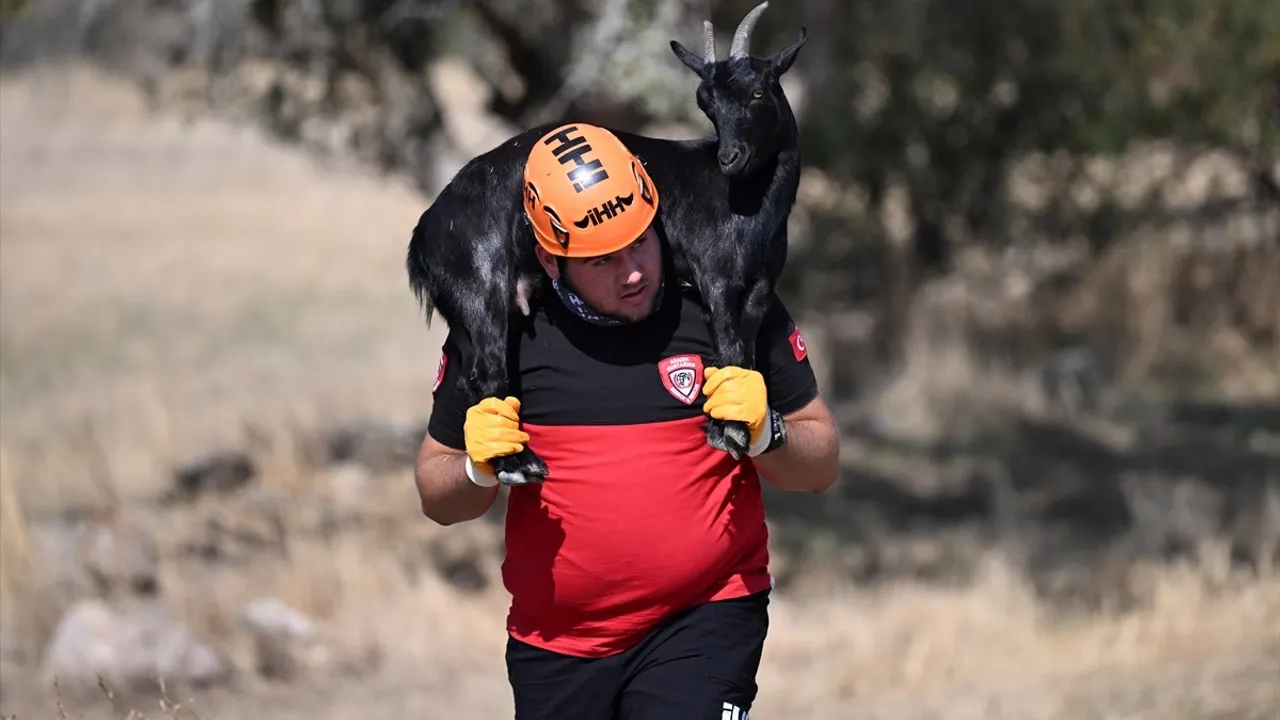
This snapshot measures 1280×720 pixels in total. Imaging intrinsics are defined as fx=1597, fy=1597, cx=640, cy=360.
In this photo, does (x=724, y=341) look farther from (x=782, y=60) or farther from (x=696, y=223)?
(x=782, y=60)

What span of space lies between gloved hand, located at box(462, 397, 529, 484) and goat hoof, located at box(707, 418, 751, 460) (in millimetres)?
378

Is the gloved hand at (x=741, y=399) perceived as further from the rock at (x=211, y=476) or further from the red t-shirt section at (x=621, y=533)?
the rock at (x=211, y=476)

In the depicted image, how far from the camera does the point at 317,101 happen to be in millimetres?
9922

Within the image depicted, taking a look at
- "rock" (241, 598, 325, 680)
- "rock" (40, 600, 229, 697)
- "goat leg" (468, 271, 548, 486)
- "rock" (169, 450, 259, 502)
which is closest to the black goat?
"goat leg" (468, 271, 548, 486)

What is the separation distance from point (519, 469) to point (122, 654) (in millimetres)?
4134

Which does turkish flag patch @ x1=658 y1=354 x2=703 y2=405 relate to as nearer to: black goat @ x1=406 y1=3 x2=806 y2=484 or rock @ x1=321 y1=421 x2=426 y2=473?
black goat @ x1=406 y1=3 x2=806 y2=484

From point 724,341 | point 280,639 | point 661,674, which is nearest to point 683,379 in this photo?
point 724,341

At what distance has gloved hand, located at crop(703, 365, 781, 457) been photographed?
3154mm

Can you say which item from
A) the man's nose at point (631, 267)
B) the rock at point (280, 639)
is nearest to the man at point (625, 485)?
the man's nose at point (631, 267)

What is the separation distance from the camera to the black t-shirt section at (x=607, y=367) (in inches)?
131

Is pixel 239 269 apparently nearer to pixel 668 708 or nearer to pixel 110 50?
pixel 110 50

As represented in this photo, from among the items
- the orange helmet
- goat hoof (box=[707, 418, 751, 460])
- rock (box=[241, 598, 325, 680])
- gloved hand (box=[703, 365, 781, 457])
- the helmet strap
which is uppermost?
the orange helmet

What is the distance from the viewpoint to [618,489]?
3305 millimetres

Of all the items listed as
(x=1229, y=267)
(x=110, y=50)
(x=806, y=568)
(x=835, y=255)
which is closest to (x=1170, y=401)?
(x=1229, y=267)
